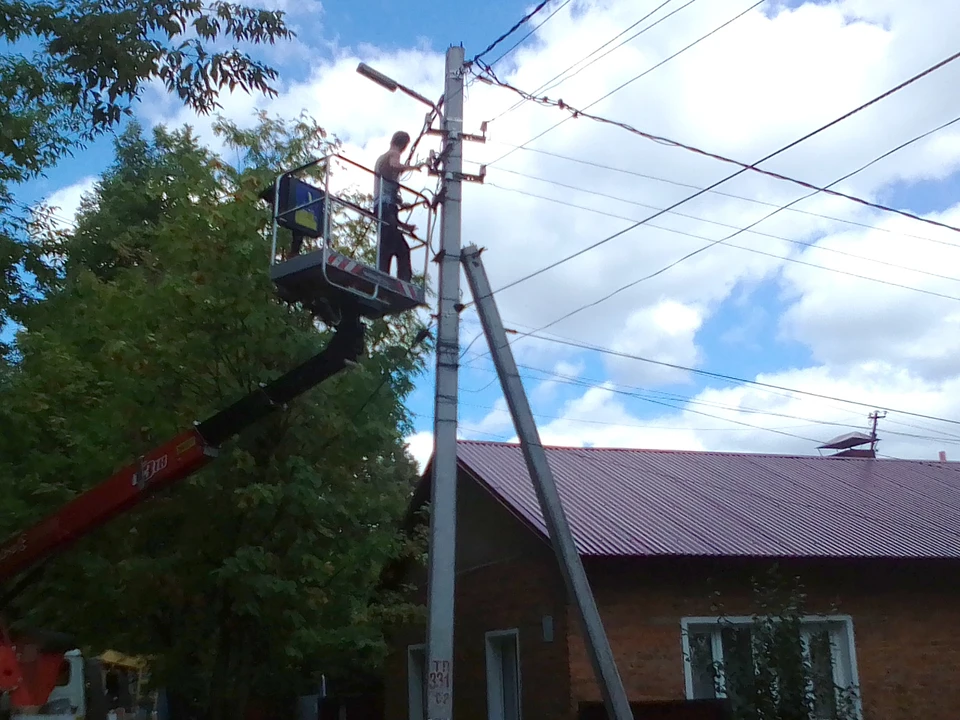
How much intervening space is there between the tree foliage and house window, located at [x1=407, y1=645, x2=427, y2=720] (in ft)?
28.3

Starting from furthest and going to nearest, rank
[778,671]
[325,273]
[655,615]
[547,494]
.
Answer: [655,615] < [778,671] < [547,494] < [325,273]

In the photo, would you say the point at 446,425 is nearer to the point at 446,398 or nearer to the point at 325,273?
the point at 446,398

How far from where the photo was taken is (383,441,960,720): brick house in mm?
15172

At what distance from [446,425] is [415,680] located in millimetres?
10673

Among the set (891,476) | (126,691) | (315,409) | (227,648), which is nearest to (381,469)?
(315,409)

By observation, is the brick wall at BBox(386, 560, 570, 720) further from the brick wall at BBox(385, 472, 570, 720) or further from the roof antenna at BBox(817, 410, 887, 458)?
the roof antenna at BBox(817, 410, 887, 458)

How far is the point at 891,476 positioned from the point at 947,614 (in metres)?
5.36

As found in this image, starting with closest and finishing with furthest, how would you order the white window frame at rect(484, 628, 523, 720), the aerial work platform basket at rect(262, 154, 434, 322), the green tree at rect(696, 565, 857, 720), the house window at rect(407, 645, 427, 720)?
1. the aerial work platform basket at rect(262, 154, 434, 322)
2. the green tree at rect(696, 565, 857, 720)
3. the white window frame at rect(484, 628, 523, 720)
4. the house window at rect(407, 645, 427, 720)

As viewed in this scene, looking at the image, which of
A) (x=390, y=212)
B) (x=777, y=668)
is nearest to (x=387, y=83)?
(x=390, y=212)

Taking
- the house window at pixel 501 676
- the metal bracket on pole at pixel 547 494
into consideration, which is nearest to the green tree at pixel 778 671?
the metal bracket on pole at pixel 547 494

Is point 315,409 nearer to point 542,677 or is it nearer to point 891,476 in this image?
point 542,677

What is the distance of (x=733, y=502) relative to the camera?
18.1 metres

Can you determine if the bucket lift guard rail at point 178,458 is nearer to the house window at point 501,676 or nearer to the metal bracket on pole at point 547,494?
the metal bracket on pole at point 547,494

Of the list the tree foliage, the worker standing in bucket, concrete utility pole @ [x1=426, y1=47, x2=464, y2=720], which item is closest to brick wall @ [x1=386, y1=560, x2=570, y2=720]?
the tree foliage
